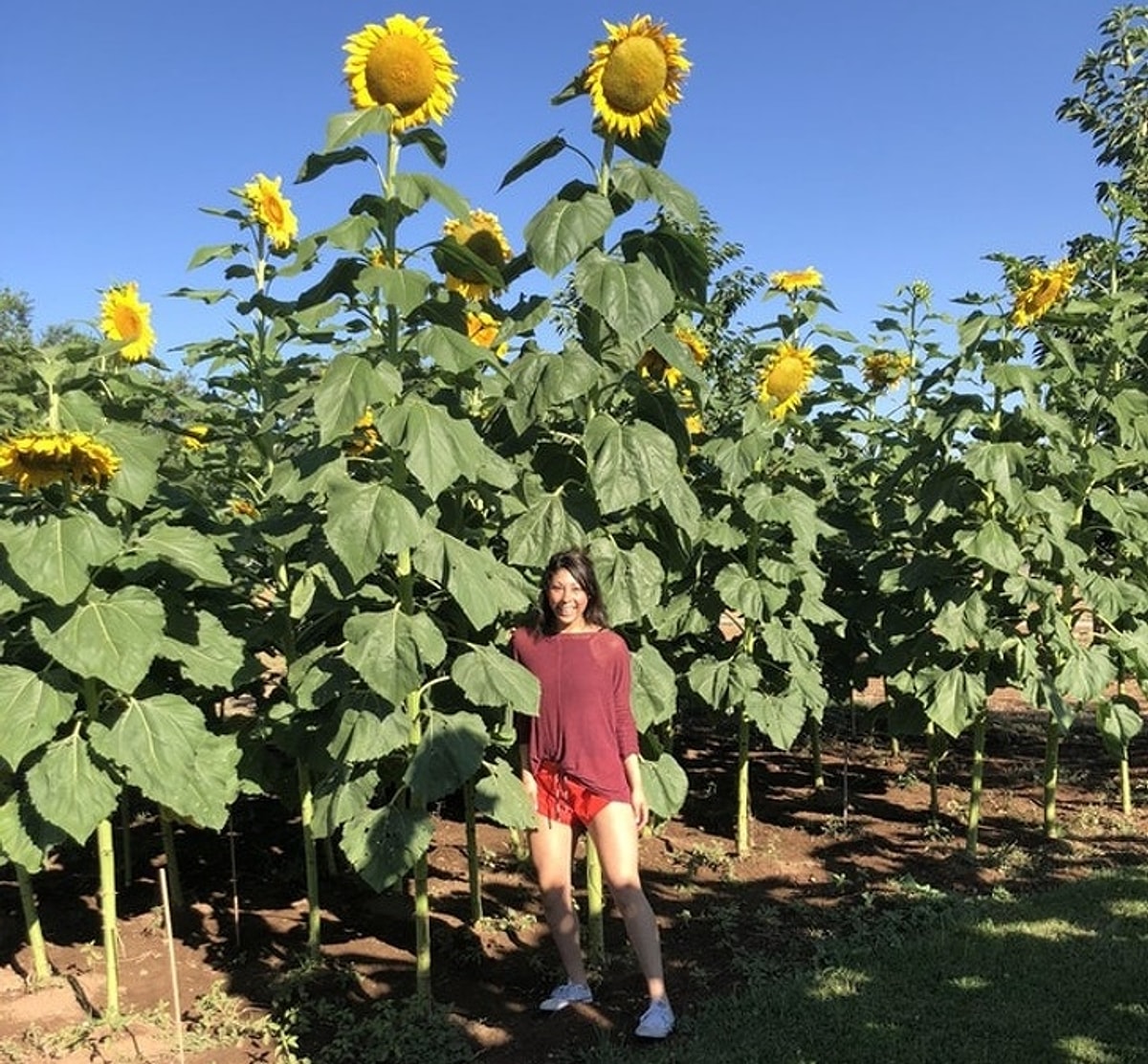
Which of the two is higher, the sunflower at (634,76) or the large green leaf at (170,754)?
the sunflower at (634,76)

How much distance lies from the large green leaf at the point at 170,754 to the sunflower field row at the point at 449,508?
0.01 m

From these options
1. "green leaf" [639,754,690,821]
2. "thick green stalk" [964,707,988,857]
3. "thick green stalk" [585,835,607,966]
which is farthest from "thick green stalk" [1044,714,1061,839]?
"thick green stalk" [585,835,607,966]

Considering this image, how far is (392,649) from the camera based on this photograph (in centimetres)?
329

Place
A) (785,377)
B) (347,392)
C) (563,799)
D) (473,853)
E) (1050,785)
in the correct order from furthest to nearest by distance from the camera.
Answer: (1050,785), (785,377), (473,853), (563,799), (347,392)

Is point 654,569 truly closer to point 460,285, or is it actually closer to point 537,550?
point 537,550

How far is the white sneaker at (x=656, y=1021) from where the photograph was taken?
3596mm

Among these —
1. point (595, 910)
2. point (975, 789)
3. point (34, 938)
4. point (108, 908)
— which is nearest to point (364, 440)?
point (108, 908)

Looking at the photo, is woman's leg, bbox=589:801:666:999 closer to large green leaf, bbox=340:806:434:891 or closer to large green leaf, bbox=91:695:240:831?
large green leaf, bbox=340:806:434:891

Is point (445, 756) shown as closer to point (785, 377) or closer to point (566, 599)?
point (566, 599)

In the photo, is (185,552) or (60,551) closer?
(60,551)

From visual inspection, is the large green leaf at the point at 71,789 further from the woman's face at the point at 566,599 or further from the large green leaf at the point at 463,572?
the woman's face at the point at 566,599

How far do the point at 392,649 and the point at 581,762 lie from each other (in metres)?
0.86

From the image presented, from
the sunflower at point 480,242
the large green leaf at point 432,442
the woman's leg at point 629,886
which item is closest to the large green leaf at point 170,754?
the large green leaf at point 432,442

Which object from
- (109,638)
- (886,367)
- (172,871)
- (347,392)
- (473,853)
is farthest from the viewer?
(886,367)
